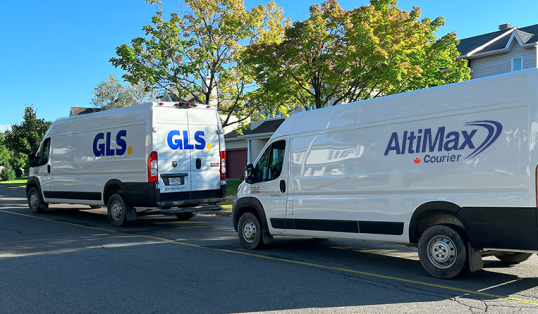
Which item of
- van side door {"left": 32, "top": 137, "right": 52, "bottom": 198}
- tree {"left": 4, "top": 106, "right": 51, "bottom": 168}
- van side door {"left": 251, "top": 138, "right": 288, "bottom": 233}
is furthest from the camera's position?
tree {"left": 4, "top": 106, "right": 51, "bottom": 168}

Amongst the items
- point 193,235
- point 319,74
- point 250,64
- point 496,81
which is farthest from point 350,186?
point 250,64

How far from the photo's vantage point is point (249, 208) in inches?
360

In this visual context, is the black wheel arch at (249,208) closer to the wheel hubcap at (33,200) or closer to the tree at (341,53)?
the tree at (341,53)

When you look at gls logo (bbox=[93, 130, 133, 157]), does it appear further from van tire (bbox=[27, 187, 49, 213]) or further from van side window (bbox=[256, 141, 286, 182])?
van side window (bbox=[256, 141, 286, 182])

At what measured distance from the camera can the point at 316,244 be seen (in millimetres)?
9539

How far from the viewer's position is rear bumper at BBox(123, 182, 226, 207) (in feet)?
36.3

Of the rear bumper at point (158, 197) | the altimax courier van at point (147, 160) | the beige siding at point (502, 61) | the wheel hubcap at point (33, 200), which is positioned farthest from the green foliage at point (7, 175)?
the beige siding at point (502, 61)

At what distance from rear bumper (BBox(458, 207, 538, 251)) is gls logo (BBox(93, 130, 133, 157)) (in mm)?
8264

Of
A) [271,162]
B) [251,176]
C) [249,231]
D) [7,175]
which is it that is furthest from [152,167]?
[7,175]

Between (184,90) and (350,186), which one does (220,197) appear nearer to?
(350,186)

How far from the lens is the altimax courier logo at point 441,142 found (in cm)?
583

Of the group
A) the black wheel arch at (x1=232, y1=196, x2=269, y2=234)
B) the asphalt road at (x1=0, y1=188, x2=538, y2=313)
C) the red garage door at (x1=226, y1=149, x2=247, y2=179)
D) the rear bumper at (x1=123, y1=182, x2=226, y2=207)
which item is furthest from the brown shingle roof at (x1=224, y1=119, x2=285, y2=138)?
the black wheel arch at (x1=232, y1=196, x2=269, y2=234)

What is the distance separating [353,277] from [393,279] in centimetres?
54

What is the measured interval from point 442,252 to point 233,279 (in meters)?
2.84
